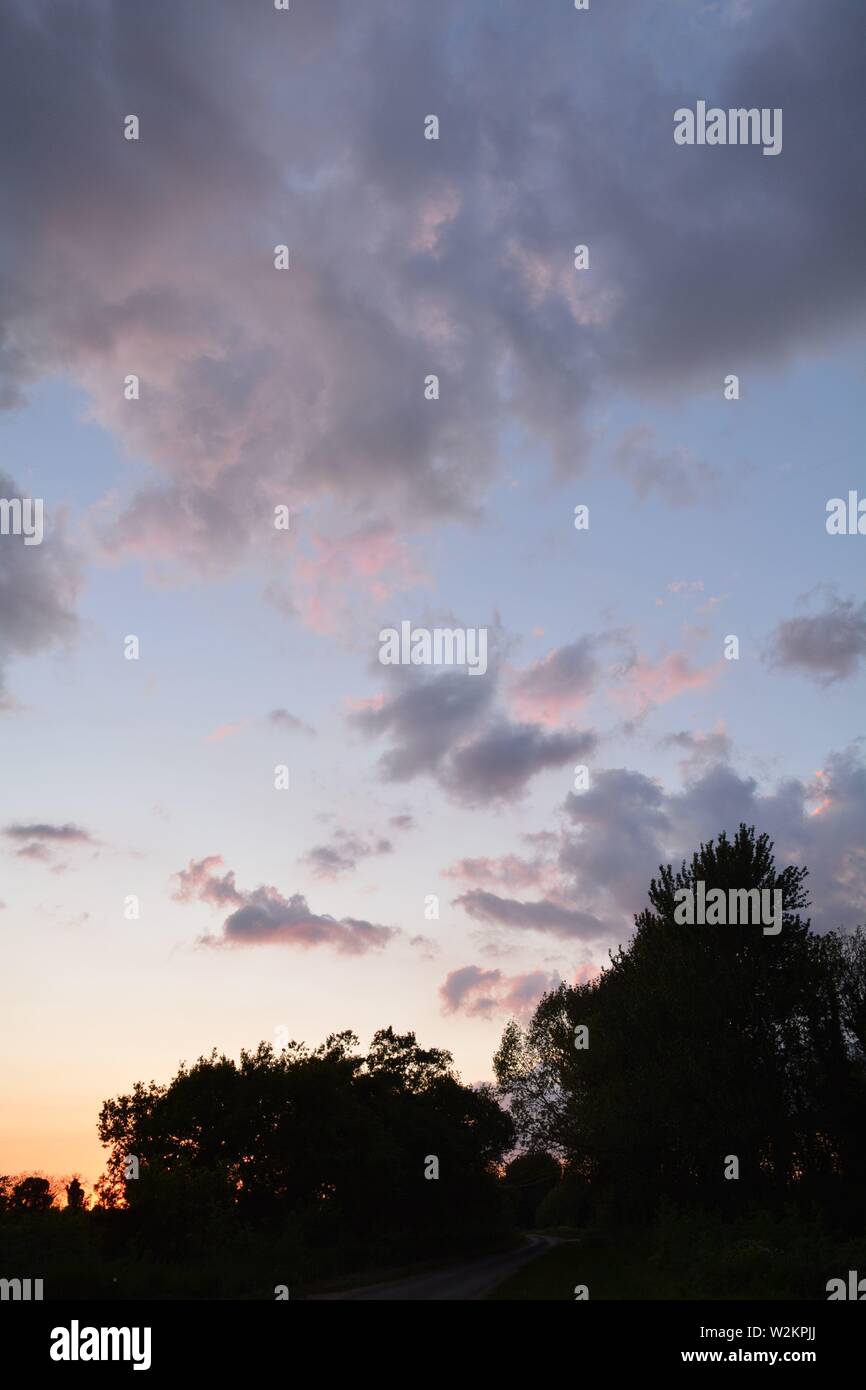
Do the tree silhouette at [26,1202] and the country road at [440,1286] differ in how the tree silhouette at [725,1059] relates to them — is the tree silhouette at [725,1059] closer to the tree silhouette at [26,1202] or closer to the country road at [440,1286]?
the country road at [440,1286]

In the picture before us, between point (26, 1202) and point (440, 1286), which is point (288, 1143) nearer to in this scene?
point (440, 1286)

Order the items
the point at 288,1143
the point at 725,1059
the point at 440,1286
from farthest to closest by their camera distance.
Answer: the point at 288,1143, the point at 725,1059, the point at 440,1286

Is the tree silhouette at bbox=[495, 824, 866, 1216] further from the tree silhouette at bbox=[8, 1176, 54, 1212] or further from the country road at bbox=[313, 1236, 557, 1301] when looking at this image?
the tree silhouette at bbox=[8, 1176, 54, 1212]

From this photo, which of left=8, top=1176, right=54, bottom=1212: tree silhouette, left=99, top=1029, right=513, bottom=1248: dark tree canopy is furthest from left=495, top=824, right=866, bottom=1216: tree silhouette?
left=8, top=1176, right=54, bottom=1212: tree silhouette

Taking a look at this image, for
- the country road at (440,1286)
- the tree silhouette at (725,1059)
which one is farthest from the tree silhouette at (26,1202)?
the tree silhouette at (725,1059)

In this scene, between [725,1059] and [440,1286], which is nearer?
[440,1286]

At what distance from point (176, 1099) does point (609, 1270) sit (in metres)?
28.3

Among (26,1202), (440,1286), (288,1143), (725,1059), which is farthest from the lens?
(288,1143)

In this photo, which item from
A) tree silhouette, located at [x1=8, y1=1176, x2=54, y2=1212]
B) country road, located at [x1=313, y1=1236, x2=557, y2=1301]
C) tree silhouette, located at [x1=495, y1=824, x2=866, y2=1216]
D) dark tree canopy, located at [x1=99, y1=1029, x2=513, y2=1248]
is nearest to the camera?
tree silhouette, located at [x1=8, y1=1176, x2=54, y2=1212]

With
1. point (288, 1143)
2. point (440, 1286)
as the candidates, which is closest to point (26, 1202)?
point (440, 1286)

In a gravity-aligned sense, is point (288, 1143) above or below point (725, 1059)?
below

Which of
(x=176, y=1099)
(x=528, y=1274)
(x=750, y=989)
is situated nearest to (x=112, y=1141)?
(x=176, y=1099)
